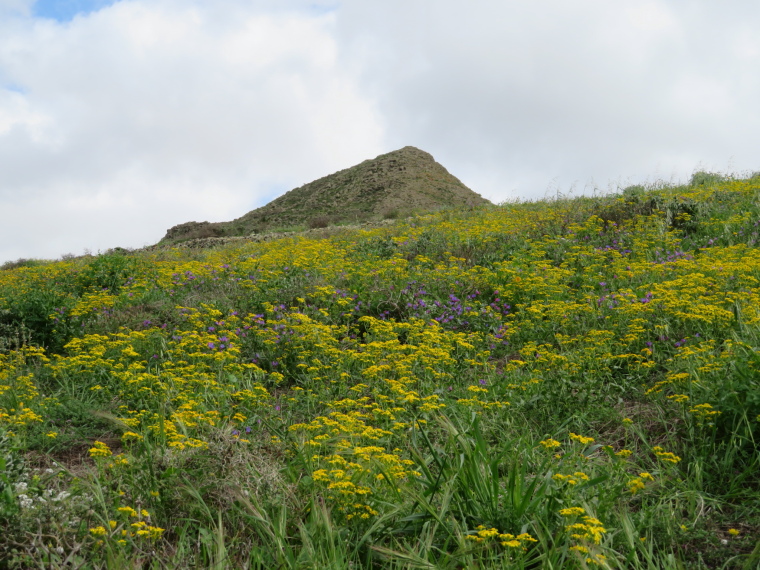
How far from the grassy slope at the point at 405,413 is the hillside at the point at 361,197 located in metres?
16.0

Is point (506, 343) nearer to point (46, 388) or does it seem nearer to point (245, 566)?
point (245, 566)

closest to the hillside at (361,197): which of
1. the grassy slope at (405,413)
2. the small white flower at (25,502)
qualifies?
the grassy slope at (405,413)

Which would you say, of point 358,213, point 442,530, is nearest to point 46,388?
point 442,530

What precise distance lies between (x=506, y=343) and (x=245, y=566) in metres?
3.98

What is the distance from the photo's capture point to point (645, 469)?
12.7ft

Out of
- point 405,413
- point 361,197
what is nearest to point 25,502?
point 405,413

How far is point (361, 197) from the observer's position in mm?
30156

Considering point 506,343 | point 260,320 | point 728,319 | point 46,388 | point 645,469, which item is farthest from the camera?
point 260,320

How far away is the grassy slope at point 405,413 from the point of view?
2949 mm

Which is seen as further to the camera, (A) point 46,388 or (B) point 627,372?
(A) point 46,388

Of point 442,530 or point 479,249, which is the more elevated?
point 479,249

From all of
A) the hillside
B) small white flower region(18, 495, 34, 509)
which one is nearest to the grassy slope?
small white flower region(18, 495, 34, 509)

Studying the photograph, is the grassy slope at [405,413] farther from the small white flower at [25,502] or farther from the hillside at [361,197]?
the hillside at [361,197]

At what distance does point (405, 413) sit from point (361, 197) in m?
26.0
